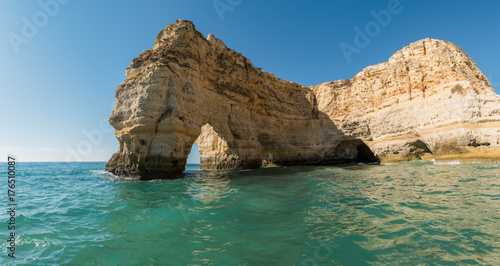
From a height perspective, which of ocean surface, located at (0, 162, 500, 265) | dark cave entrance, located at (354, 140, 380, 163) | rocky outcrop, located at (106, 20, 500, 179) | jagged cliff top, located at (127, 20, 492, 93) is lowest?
ocean surface, located at (0, 162, 500, 265)

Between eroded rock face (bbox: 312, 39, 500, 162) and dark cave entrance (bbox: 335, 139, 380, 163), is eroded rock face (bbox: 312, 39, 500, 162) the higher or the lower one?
the higher one

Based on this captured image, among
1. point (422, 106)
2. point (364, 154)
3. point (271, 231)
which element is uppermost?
point (422, 106)

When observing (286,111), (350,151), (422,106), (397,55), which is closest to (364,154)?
(350,151)

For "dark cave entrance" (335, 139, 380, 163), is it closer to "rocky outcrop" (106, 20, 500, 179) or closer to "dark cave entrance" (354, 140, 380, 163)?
"dark cave entrance" (354, 140, 380, 163)

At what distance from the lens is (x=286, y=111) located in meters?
24.5

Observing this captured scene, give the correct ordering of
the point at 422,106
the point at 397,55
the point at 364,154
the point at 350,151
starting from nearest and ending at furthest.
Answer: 1. the point at 422,106
2. the point at 397,55
3. the point at 350,151
4. the point at 364,154

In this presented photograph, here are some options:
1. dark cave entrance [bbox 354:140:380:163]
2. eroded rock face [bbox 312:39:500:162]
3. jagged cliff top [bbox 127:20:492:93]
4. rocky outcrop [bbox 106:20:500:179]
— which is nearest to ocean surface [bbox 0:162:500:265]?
rocky outcrop [bbox 106:20:500:179]

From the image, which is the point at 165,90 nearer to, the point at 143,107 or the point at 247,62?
the point at 143,107

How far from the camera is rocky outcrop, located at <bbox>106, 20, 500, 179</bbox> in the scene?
40.4ft

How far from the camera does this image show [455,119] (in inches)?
620

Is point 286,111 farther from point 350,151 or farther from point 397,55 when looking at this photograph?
point 397,55

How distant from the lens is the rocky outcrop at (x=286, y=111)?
1233cm

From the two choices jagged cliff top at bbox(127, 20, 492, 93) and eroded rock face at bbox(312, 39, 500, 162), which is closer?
jagged cliff top at bbox(127, 20, 492, 93)

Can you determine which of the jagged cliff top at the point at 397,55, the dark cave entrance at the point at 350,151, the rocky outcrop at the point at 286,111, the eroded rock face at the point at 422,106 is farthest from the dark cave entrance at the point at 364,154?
the jagged cliff top at the point at 397,55
